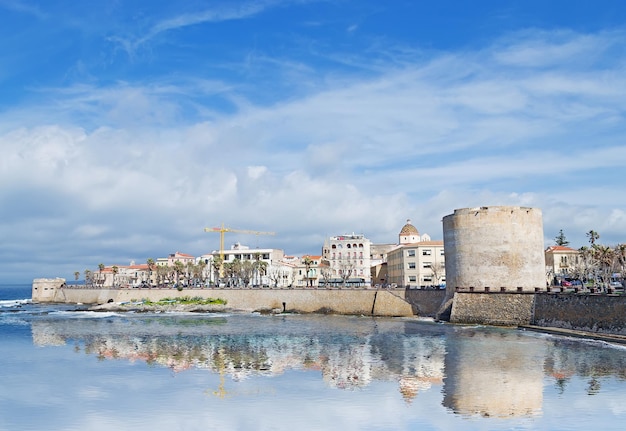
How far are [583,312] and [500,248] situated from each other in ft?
32.9

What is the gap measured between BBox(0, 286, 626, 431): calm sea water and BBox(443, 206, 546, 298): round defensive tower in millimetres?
6008

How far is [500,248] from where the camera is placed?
1813 inches

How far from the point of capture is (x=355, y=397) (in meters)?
20.6

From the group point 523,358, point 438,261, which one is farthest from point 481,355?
point 438,261

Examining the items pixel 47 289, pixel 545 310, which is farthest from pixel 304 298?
pixel 47 289

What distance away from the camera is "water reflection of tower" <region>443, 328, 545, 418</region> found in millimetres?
19438

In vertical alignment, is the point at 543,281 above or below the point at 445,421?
above

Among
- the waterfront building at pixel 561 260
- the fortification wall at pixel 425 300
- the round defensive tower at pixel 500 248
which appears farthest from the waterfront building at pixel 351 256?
the round defensive tower at pixel 500 248

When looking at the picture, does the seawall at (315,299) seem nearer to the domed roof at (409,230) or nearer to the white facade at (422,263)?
the white facade at (422,263)

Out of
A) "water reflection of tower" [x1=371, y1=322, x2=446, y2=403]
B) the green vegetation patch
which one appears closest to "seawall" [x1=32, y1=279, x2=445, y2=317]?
the green vegetation patch

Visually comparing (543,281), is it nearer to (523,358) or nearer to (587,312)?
(587,312)

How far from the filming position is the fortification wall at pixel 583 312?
3381 centimetres

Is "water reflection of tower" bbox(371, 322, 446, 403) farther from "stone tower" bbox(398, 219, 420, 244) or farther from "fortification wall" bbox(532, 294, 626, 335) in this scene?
"stone tower" bbox(398, 219, 420, 244)

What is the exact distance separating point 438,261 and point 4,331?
5267 cm
